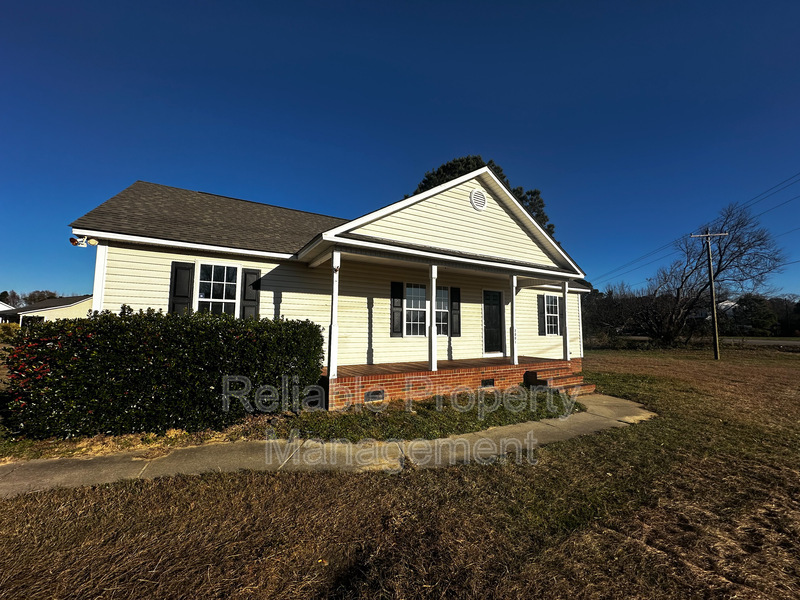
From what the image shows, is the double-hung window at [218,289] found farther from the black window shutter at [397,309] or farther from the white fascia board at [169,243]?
the black window shutter at [397,309]

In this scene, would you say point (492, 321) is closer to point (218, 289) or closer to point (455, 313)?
point (455, 313)

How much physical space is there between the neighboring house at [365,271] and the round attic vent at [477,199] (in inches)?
1.6

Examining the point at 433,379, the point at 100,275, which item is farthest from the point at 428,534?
the point at 100,275

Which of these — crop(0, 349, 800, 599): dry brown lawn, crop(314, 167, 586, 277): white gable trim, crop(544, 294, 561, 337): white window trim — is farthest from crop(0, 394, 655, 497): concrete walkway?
crop(544, 294, 561, 337): white window trim

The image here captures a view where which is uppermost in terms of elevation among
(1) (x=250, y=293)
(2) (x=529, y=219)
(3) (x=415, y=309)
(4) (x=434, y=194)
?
(4) (x=434, y=194)

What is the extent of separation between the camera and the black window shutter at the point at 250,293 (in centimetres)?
783

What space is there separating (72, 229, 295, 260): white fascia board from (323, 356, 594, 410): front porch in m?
3.02

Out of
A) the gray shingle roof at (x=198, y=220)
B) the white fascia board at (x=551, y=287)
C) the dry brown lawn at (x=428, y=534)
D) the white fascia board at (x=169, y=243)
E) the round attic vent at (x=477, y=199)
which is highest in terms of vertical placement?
the round attic vent at (x=477, y=199)

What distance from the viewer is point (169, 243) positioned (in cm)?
698

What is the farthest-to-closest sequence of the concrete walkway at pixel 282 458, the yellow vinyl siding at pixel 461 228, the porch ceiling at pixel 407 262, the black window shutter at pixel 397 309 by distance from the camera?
the black window shutter at pixel 397 309 → the yellow vinyl siding at pixel 461 228 → the porch ceiling at pixel 407 262 → the concrete walkway at pixel 282 458

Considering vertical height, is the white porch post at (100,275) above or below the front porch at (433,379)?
above

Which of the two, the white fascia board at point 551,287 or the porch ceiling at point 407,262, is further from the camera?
the white fascia board at point 551,287

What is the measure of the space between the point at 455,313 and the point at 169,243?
7.51 m

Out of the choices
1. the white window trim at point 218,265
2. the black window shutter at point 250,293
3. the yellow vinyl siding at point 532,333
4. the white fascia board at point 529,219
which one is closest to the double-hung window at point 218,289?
the white window trim at point 218,265
